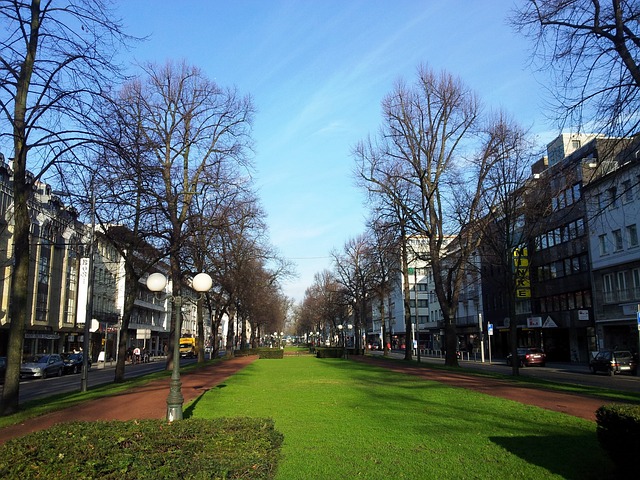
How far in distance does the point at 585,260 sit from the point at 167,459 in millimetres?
48857

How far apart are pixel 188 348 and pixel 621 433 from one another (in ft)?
241

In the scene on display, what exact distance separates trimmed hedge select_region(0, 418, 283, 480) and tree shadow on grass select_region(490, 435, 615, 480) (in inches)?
162

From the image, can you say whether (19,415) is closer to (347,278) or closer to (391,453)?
(391,453)

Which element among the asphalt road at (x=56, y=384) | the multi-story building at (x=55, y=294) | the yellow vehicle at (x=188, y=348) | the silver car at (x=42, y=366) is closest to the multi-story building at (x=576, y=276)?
the asphalt road at (x=56, y=384)

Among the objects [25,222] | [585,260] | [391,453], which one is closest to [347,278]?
[585,260]

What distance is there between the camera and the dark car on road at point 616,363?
33375 millimetres

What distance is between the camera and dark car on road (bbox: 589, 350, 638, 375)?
3338cm

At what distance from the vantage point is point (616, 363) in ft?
110

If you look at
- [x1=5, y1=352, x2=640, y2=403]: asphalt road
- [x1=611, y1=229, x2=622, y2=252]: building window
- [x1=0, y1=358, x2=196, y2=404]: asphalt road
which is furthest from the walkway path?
[x1=611, y1=229, x2=622, y2=252]: building window

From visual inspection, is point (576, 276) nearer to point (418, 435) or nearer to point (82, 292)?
point (418, 435)

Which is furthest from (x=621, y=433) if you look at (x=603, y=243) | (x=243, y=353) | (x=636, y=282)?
(x=243, y=353)

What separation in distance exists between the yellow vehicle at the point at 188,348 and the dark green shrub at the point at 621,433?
229 feet

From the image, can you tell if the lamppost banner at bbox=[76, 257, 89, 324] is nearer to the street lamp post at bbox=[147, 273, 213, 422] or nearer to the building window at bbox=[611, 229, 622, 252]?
the street lamp post at bbox=[147, 273, 213, 422]

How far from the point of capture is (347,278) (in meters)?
62.6
